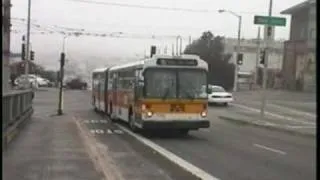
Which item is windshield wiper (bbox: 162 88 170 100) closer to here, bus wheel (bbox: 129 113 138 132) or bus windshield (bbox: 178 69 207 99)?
bus windshield (bbox: 178 69 207 99)

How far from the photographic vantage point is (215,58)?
96750 millimetres

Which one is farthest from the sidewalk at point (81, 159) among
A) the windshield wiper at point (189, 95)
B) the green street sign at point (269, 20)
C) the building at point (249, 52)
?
the building at point (249, 52)

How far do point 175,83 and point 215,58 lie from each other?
2894 inches

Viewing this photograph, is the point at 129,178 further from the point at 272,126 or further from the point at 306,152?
the point at 272,126

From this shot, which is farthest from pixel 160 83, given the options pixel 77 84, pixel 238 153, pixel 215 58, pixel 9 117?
pixel 77 84

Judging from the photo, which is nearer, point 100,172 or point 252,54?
point 100,172

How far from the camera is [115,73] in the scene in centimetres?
3188

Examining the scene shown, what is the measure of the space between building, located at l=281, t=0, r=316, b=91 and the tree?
7.84m

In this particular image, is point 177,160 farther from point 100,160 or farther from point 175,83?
point 175,83

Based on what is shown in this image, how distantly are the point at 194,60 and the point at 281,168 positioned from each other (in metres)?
9.13

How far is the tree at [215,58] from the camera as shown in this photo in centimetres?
9375

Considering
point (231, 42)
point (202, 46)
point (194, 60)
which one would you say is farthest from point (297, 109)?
point (231, 42)

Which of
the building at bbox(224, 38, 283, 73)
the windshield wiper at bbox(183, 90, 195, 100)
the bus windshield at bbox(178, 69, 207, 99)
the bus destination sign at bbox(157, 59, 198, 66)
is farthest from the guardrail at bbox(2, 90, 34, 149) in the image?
the building at bbox(224, 38, 283, 73)

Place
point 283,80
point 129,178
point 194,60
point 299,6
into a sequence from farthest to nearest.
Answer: point 283,80 → point 299,6 → point 194,60 → point 129,178
